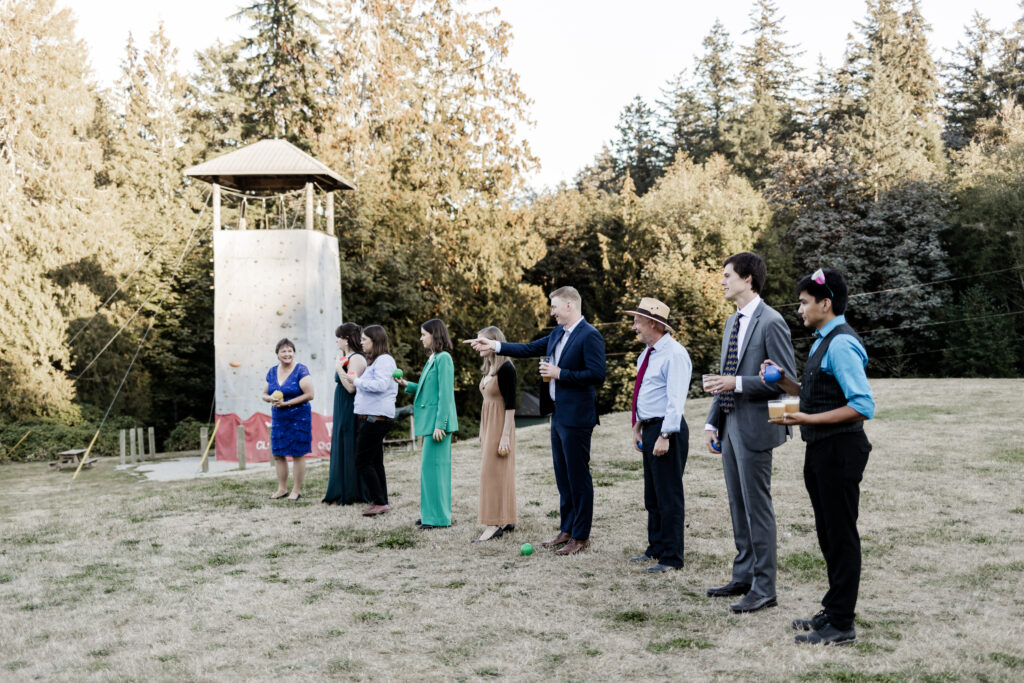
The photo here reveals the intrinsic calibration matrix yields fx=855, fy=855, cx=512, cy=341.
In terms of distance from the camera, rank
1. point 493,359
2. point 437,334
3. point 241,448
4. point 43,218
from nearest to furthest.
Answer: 1. point 493,359
2. point 437,334
3. point 241,448
4. point 43,218

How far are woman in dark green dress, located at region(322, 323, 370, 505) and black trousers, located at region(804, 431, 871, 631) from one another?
5.57 meters

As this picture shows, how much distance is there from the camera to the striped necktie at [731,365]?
5.27 metres

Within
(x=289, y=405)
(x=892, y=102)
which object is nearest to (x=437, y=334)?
(x=289, y=405)

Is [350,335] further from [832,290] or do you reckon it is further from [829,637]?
[829,637]

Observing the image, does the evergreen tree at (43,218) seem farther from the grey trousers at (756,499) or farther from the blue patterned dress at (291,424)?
the grey trousers at (756,499)

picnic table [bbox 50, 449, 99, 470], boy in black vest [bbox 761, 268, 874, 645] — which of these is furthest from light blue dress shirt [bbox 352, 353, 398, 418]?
picnic table [bbox 50, 449, 99, 470]

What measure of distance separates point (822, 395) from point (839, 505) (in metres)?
0.57

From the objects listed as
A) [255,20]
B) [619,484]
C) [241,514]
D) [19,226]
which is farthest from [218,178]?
[255,20]

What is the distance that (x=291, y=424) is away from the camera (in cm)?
966

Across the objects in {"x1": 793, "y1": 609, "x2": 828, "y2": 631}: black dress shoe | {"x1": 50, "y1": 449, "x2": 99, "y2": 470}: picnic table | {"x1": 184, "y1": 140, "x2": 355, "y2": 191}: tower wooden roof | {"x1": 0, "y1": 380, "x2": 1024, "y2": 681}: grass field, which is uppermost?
{"x1": 184, "y1": 140, "x2": 355, "y2": 191}: tower wooden roof

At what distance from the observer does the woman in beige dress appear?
7.45 meters

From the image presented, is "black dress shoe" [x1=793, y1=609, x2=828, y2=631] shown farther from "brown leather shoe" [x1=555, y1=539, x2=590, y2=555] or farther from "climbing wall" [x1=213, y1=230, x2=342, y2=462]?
"climbing wall" [x1=213, y1=230, x2=342, y2=462]

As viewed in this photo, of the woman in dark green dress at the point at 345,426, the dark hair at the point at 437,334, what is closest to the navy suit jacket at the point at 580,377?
the dark hair at the point at 437,334

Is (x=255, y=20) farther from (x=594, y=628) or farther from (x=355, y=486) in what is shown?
(x=594, y=628)
